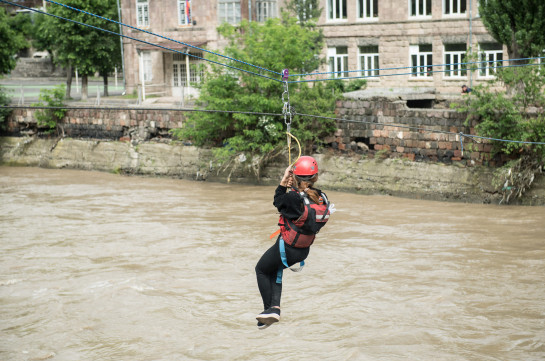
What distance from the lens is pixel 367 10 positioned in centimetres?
2778

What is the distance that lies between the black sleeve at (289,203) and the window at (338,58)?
876 inches

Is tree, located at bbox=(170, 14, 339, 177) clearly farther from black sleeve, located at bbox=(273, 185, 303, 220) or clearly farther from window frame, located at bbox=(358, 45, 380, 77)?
black sleeve, located at bbox=(273, 185, 303, 220)

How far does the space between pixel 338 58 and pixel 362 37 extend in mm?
1323

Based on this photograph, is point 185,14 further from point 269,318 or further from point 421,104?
point 269,318

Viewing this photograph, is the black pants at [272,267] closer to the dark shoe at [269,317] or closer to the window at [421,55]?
the dark shoe at [269,317]

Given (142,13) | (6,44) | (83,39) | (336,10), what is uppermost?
(142,13)

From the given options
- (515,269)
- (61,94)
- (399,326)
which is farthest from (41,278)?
(61,94)

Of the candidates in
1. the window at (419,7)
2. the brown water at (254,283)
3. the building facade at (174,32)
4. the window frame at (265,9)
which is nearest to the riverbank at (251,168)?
the brown water at (254,283)

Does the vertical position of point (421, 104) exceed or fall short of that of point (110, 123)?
it exceeds it

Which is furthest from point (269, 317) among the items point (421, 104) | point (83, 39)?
point (83, 39)

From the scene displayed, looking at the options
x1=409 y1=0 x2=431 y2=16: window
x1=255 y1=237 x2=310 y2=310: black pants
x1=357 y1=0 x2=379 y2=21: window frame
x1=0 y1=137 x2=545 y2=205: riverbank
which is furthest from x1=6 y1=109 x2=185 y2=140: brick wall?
x1=255 y1=237 x2=310 y2=310: black pants

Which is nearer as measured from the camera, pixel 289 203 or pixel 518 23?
pixel 289 203

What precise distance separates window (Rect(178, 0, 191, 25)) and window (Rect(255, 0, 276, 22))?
2901mm

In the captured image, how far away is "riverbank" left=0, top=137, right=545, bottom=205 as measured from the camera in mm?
17953
